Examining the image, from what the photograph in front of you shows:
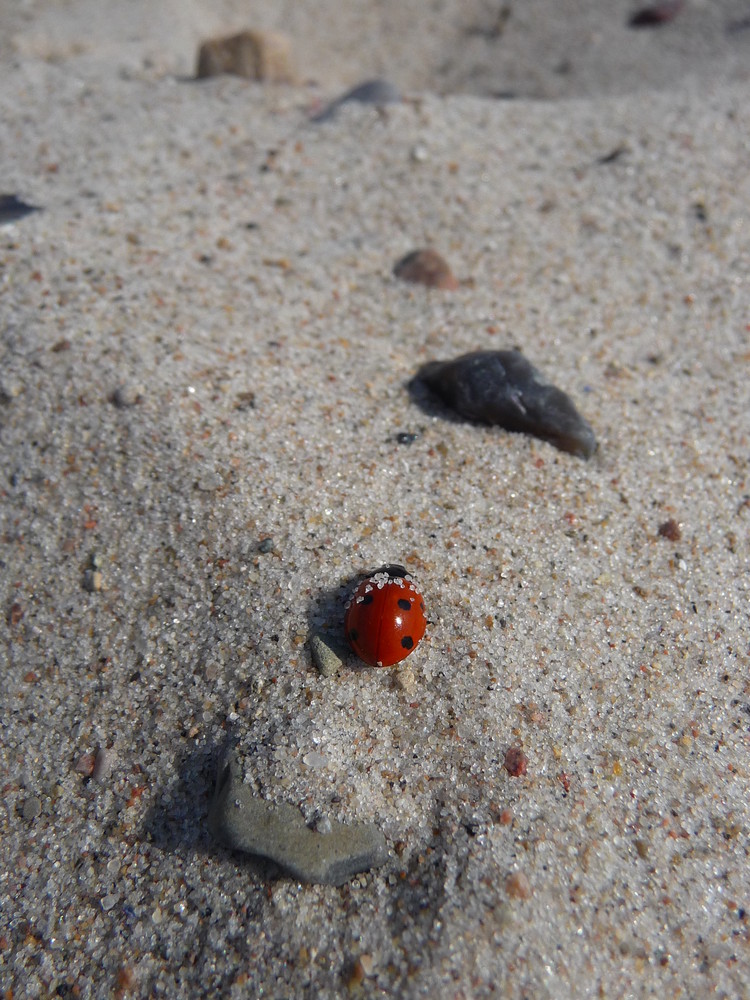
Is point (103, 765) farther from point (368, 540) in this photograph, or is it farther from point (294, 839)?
point (368, 540)

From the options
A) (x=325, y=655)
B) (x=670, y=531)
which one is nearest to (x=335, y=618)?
(x=325, y=655)

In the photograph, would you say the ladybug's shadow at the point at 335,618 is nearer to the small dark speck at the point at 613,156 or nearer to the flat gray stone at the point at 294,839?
the flat gray stone at the point at 294,839

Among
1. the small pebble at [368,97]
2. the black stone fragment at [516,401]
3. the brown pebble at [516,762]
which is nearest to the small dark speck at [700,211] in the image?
the black stone fragment at [516,401]

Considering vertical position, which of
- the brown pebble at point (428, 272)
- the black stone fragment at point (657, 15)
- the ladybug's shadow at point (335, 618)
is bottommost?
the ladybug's shadow at point (335, 618)

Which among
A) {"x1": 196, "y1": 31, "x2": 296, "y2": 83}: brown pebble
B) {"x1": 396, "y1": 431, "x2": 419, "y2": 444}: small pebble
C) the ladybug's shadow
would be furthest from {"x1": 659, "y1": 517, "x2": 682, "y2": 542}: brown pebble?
{"x1": 196, "y1": 31, "x2": 296, "y2": 83}: brown pebble

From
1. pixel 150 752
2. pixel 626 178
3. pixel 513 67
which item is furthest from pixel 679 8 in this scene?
pixel 150 752

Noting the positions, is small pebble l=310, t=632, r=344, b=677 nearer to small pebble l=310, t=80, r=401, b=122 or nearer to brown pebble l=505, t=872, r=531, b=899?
brown pebble l=505, t=872, r=531, b=899
